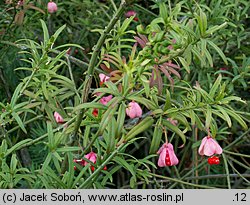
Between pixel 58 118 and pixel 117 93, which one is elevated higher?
pixel 117 93

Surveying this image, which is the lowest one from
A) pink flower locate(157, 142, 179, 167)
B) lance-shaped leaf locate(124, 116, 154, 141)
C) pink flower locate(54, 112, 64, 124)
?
pink flower locate(157, 142, 179, 167)

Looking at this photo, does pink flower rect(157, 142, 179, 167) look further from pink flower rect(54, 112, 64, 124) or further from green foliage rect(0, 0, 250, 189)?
pink flower rect(54, 112, 64, 124)

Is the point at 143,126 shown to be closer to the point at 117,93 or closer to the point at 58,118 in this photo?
the point at 117,93

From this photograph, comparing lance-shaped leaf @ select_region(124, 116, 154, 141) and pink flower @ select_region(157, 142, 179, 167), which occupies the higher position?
lance-shaped leaf @ select_region(124, 116, 154, 141)

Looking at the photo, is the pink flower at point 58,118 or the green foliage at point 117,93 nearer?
the green foliage at point 117,93

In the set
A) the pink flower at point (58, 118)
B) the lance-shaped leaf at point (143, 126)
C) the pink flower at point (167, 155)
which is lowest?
the pink flower at point (167, 155)

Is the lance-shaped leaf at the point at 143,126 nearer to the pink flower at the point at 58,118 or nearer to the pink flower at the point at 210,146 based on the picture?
the pink flower at the point at 210,146

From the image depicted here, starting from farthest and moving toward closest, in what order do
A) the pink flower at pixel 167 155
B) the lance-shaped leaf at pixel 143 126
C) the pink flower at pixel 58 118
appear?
1. the pink flower at pixel 58 118
2. the pink flower at pixel 167 155
3. the lance-shaped leaf at pixel 143 126

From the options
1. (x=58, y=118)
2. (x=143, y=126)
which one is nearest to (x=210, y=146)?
(x=143, y=126)

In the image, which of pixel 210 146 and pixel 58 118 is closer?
pixel 210 146

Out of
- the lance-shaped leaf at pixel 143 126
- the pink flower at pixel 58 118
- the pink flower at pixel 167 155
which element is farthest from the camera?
the pink flower at pixel 58 118

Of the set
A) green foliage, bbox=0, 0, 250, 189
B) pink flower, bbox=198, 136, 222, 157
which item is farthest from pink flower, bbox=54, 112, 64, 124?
pink flower, bbox=198, 136, 222, 157

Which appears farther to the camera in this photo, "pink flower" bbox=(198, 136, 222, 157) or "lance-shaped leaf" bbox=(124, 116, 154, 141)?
"pink flower" bbox=(198, 136, 222, 157)

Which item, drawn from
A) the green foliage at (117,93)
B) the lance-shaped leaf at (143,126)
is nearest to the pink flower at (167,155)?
the green foliage at (117,93)
